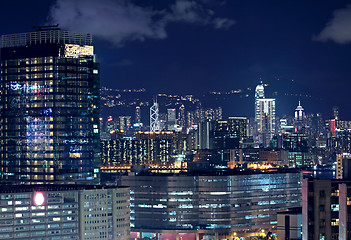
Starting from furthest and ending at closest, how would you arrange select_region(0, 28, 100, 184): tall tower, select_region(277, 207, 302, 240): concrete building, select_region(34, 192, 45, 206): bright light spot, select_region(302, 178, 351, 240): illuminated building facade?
select_region(0, 28, 100, 184): tall tower → select_region(34, 192, 45, 206): bright light spot → select_region(277, 207, 302, 240): concrete building → select_region(302, 178, 351, 240): illuminated building facade

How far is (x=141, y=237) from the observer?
123 m

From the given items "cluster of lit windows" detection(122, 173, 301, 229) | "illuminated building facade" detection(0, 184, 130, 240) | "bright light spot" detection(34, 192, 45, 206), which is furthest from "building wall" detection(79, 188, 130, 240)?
"cluster of lit windows" detection(122, 173, 301, 229)

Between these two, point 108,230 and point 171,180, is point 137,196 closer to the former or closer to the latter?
point 171,180

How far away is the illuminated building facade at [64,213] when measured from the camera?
97.8 metres

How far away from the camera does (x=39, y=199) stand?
9931cm

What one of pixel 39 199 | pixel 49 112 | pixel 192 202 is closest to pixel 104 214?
pixel 39 199

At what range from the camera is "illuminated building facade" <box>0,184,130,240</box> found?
97.8 m

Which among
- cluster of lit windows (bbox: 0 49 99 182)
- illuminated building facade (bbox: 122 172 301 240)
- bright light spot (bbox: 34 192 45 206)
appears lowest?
illuminated building facade (bbox: 122 172 301 240)

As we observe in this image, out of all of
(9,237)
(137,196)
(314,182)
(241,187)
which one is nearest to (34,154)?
(137,196)

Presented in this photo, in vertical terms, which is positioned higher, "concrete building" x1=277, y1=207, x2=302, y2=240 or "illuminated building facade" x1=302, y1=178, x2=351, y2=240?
"illuminated building facade" x1=302, y1=178, x2=351, y2=240

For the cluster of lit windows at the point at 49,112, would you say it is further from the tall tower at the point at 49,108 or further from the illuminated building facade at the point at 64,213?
the illuminated building facade at the point at 64,213

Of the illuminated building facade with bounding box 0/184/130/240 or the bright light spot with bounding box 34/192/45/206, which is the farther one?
the bright light spot with bounding box 34/192/45/206

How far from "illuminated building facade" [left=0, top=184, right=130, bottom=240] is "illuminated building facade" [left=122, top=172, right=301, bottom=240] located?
19440mm

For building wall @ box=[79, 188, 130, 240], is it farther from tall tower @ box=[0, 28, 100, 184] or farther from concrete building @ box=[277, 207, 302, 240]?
tall tower @ box=[0, 28, 100, 184]
